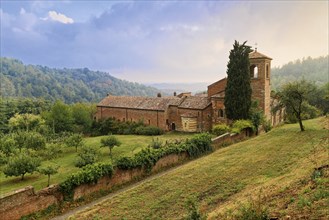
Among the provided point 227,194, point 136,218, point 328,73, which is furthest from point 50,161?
point 328,73

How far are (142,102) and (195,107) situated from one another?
10330 millimetres

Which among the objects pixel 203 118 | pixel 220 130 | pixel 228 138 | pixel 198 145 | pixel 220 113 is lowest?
pixel 198 145

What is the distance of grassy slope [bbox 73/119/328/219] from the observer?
1250cm

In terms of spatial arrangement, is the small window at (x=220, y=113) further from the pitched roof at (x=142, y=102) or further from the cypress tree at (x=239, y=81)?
the pitched roof at (x=142, y=102)

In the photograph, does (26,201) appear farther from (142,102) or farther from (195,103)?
(142,102)

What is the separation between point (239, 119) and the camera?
113ft

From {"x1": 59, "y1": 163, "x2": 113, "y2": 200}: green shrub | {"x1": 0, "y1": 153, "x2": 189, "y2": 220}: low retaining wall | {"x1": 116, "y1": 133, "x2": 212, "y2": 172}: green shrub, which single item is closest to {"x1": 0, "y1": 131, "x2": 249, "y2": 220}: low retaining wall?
{"x1": 0, "y1": 153, "x2": 189, "y2": 220}: low retaining wall

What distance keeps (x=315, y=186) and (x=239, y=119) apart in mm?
24310

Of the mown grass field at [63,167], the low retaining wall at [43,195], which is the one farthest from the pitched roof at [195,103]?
the low retaining wall at [43,195]

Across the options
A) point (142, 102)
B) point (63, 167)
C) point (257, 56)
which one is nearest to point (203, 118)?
point (257, 56)

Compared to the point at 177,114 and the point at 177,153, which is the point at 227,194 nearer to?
the point at 177,153

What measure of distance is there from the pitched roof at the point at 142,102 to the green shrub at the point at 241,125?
13.9 m

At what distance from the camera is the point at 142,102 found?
4816cm

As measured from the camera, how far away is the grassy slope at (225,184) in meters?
12.5
